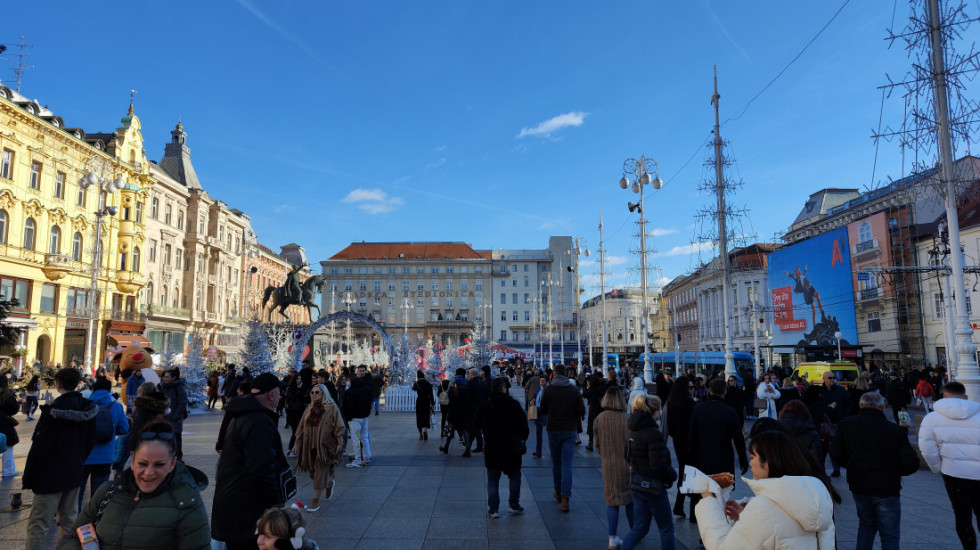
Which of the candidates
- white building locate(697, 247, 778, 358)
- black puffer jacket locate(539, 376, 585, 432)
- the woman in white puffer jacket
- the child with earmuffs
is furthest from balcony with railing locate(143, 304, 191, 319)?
the woman in white puffer jacket

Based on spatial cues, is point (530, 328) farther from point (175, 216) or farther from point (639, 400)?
point (639, 400)

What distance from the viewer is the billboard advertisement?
41656mm

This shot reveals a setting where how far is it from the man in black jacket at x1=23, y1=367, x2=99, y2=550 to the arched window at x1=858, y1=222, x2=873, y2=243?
46923 mm

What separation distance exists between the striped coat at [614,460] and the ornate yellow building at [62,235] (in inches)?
1128

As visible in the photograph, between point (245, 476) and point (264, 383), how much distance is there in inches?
29.6

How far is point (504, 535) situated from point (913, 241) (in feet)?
142

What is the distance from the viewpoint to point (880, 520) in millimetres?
4742

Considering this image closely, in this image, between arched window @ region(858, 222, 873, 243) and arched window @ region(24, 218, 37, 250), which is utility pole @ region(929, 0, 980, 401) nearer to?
arched window @ region(858, 222, 873, 243)

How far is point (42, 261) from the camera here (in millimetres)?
33719

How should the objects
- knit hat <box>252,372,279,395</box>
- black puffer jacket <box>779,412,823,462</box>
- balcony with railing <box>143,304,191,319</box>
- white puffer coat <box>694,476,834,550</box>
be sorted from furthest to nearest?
balcony with railing <box>143,304,191,319</box>
black puffer jacket <box>779,412,823,462</box>
knit hat <box>252,372,279,395</box>
white puffer coat <box>694,476,834,550</box>

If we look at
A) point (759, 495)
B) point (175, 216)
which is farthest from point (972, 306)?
point (175, 216)

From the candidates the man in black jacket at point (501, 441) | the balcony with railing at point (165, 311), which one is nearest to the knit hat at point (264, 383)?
the man in black jacket at point (501, 441)

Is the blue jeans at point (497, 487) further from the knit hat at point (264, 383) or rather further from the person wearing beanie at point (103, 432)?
the person wearing beanie at point (103, 432)

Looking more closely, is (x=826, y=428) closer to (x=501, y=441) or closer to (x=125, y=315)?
(x=501, y=441)
